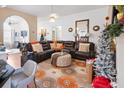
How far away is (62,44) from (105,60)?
3.85m

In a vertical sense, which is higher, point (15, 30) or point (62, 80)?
point (15, 30)

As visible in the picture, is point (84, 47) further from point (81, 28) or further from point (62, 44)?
point (62, 44)

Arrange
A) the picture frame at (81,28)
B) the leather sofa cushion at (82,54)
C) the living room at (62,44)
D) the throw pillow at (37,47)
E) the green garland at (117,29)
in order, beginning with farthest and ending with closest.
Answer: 1. the picture frame at (81,28)
2. the throw pillow at (37,47)
3. the leather sofa cushion at (82,54)
4. the living room at (62,44)
5. the green garland at (117,29)

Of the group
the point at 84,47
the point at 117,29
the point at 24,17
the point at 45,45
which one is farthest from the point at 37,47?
the point at 117,29

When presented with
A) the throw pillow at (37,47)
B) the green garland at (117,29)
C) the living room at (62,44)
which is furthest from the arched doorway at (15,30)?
the green garland at (117,29)

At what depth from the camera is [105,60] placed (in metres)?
2.79

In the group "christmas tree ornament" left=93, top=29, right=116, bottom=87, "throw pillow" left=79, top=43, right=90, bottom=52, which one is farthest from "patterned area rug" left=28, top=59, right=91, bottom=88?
"throw pillow" left=79, top=43, right=90, bottom=52

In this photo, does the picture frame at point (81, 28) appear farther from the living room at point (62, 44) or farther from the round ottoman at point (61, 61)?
the round ottoman at point (61, 61)

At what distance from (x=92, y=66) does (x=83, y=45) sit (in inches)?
109

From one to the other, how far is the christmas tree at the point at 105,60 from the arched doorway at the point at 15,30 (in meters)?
3.77

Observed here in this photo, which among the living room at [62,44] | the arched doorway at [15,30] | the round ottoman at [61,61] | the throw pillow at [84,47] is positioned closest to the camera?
the living room at [62,44]

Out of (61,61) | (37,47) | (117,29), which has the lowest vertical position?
(61,61)

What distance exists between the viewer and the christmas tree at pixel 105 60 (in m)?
2.64
